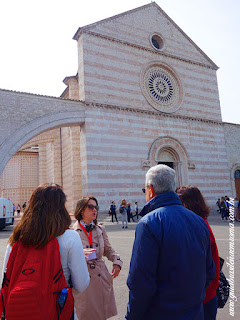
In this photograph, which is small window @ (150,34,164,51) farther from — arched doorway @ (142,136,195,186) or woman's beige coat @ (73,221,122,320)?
woman's beige coat @ (73,221,122,320)

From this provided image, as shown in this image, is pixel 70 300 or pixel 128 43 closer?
pixel 70 300

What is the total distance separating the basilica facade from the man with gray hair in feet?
44.7

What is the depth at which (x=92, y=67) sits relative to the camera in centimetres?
1675

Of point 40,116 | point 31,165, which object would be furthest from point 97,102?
point 31,165

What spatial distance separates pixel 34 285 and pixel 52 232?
1.13ft

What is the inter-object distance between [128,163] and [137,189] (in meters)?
1.79

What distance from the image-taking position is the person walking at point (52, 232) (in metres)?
1.77

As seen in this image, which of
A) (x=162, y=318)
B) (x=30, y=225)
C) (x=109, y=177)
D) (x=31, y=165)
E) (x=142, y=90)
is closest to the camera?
(x=162, y=318)

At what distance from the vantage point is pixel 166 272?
5.67 feet

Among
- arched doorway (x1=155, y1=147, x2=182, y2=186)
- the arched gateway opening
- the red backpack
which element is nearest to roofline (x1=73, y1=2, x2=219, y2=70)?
the arched gateway opening

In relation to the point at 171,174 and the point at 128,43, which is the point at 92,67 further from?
the point at 171,174

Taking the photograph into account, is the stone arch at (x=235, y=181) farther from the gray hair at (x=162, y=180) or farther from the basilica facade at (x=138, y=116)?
the gray hair at (x=162, y=180)

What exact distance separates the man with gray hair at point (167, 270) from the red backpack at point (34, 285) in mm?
489

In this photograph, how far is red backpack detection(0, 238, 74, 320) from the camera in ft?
5.17
